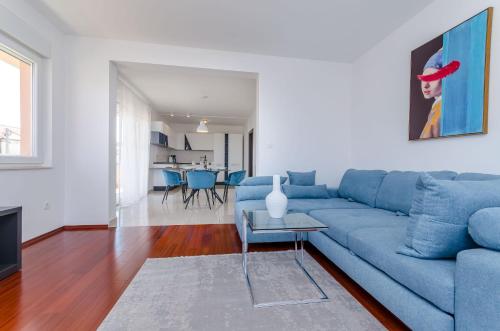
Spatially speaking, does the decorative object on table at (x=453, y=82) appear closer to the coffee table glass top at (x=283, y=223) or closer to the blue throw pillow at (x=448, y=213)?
the blue throw pillow at (x=448, y=213)

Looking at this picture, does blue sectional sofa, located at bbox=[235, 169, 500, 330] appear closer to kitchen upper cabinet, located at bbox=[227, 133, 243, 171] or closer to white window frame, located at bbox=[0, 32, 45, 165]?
white window frame, located at bbox=[0, 32, 45, 165]

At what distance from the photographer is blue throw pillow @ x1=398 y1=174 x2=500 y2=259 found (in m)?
1.16

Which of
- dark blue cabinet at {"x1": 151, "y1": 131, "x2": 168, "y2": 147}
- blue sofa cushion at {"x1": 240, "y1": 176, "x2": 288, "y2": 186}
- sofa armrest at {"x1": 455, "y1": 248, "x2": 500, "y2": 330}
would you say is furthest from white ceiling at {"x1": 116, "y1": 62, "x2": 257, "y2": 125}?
sofa armrest at {"x1": 455, "y1": 248, "x2": 500, "y2": 330}

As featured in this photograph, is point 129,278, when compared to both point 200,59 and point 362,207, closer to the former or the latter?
point 362,207

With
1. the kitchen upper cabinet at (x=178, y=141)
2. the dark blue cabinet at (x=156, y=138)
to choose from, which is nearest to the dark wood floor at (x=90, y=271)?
the dark blue cabinet at (x=156, y=138)

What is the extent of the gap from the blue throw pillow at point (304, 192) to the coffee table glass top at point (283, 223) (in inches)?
42.7

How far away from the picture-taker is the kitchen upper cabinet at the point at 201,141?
9164mm

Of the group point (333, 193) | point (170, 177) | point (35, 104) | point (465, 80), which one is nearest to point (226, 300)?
point (333, 193)

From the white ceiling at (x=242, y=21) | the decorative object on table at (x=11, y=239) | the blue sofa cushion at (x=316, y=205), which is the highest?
the white ceiling at (x=242, y=21)

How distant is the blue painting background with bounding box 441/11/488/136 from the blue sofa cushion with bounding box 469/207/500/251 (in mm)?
1411

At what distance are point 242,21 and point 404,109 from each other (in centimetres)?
235

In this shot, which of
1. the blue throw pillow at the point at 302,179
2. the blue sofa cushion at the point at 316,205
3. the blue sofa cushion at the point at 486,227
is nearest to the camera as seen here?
the blue sofa cushion at the point at 486,227

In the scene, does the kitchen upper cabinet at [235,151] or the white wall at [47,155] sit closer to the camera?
the white wall at [47,155]

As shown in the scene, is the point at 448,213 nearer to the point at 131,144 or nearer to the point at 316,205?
the point at 316,205
